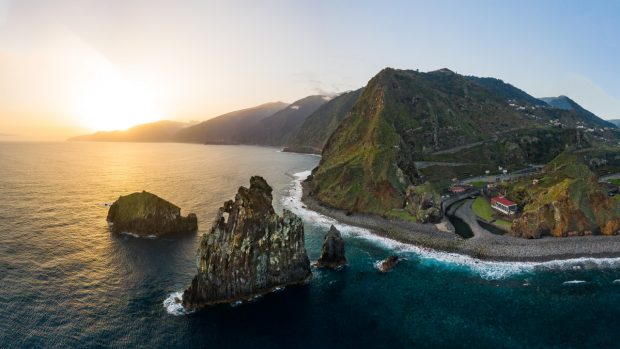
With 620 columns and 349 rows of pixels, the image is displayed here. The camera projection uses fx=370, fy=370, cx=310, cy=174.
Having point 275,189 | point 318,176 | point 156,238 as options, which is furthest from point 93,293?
point 275,189

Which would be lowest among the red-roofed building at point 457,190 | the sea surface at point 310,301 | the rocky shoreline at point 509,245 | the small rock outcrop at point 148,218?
the sea surface at point 310,301

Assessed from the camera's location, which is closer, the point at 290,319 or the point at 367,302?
the point at 290,319

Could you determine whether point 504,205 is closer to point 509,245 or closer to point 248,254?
point 509,245

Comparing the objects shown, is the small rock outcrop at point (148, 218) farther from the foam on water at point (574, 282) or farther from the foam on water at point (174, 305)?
the foam on water at point (574, 282)

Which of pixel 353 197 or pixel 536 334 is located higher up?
pixel 353 197

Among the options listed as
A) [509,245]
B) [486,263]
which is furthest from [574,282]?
[509,245]

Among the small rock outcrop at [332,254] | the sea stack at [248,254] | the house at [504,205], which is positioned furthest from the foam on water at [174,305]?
the house at [504,205]

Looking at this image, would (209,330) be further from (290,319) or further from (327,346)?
(327,346)
